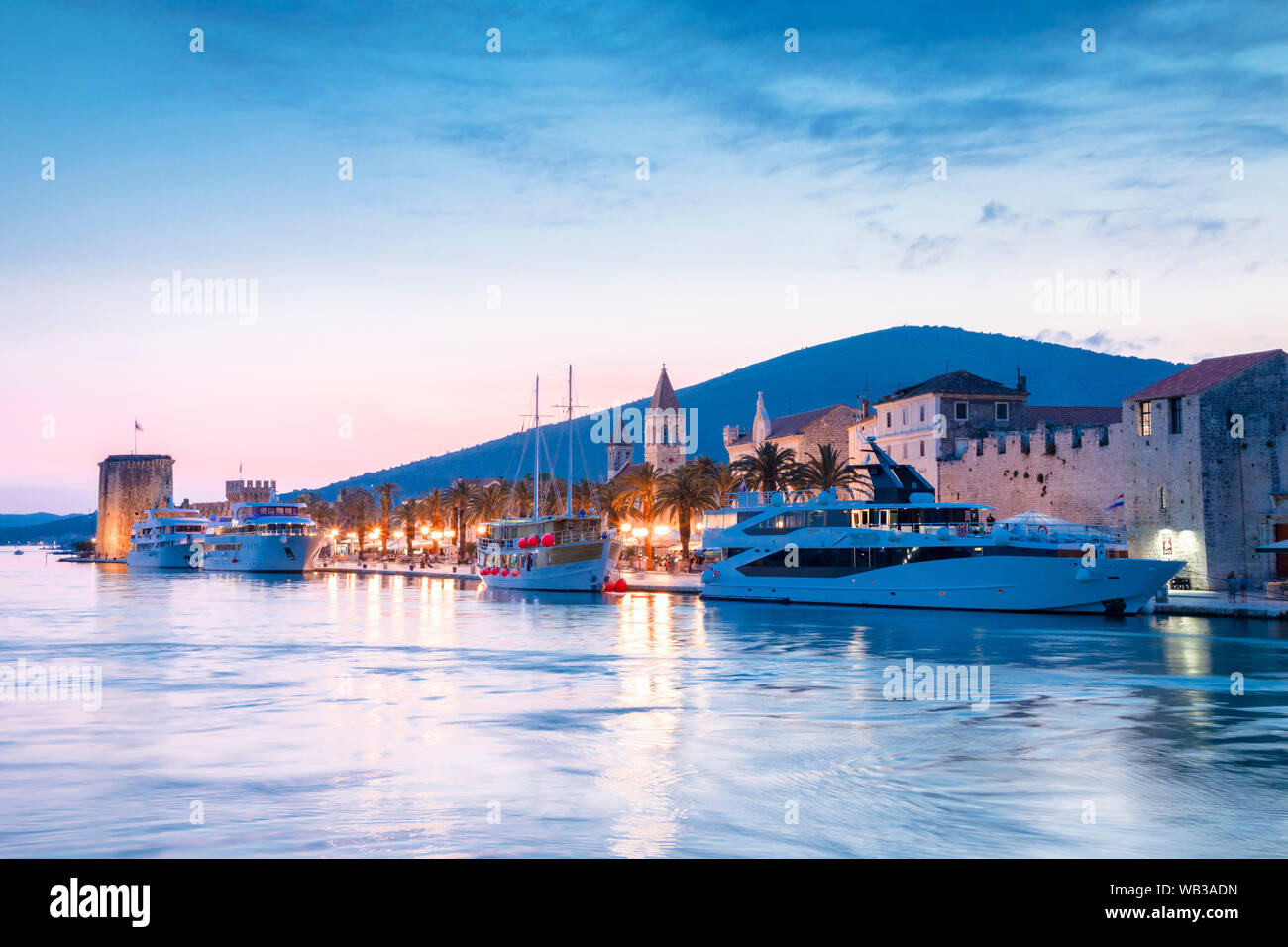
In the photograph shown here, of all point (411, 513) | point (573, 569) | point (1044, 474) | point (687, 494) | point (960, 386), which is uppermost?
point (960, 386)

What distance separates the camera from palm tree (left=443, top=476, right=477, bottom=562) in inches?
3898

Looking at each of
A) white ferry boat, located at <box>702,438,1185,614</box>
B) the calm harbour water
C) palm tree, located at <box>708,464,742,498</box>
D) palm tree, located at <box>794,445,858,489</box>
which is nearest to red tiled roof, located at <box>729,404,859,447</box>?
palm tree, located at <box>708,464,742,498</box>

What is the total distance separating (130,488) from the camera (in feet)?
588

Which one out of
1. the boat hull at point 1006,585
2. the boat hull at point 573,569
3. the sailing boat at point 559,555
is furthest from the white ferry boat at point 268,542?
the boat hull at point 1006,585

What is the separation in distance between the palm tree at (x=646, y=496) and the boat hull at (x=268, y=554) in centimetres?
3443

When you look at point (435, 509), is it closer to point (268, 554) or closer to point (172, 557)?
point (268, 554)

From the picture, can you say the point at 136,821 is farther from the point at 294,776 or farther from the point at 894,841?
the point at 894,841

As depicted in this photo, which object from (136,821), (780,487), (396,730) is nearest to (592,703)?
(396,730)

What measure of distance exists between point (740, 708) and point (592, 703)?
10.0 ft

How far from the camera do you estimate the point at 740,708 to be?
21844 mm

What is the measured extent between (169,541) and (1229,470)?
112 m

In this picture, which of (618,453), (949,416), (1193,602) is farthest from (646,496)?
(618,453)

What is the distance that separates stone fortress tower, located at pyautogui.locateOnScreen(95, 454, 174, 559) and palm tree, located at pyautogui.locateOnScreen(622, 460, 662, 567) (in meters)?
119

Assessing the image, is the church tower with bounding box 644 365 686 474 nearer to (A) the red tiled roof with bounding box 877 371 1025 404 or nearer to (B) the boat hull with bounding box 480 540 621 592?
Answer: (A) the red tiled roof with bounding box 877 371 1025 404
